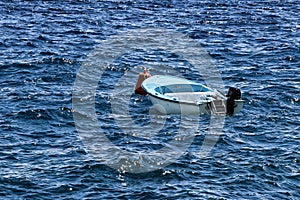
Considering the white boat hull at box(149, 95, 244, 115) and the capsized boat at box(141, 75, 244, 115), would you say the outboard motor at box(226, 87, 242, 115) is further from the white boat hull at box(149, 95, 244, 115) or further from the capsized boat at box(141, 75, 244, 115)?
the white boat hull at box(149, 95, 244, 115)

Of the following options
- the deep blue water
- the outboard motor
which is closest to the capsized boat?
the outboard motor

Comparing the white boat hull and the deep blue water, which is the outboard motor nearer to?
the white boat hull

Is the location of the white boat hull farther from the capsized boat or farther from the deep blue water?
the deep blue water

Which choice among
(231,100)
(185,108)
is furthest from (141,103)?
(231,100)

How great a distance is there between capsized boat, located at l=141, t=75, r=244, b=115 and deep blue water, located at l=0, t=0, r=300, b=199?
82 centimetres

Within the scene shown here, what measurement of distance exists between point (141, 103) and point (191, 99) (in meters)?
4.63

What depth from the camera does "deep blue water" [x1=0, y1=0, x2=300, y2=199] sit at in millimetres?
36750

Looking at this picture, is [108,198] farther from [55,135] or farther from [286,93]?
[286,93]

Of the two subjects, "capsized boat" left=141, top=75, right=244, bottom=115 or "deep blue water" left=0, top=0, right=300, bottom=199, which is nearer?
"deep blue water" left=0, top=0, right=300, bottom=199

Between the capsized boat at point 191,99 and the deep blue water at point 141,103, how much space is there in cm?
82

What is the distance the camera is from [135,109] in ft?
160

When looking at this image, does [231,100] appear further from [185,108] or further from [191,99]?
[185,108]

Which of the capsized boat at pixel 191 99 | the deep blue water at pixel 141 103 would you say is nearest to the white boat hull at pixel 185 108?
the capsized boat at pixel 191 99

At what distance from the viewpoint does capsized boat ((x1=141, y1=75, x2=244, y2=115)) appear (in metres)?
46.8
